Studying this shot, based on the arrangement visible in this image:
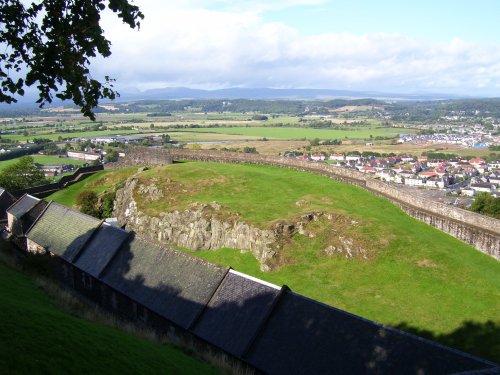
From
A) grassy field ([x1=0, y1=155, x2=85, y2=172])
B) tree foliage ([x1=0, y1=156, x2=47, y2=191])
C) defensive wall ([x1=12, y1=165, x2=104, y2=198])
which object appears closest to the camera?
defensive wall ([x1=12, y1=165, x2=104, y2=198])

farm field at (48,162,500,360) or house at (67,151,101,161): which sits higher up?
farm field at (48,162,500,360)

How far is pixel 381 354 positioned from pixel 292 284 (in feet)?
45.6

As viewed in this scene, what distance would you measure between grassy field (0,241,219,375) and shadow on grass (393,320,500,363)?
39.6 feet

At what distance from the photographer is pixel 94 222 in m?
33.6

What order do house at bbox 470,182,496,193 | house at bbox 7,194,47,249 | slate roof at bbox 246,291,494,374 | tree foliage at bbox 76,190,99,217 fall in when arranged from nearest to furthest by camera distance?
slate roof at bbox 246,291,494,374
house at bbox 7,194,47,249
tree foliage at bbox 76,190,99,217
house at bbox 470,182,496,193

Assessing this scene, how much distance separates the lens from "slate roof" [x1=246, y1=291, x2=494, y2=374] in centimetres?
1550

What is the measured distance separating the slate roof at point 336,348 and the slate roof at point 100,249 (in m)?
13.7

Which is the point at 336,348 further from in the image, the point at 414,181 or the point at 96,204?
the point at 414,181

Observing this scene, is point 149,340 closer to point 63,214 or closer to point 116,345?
point 116,345

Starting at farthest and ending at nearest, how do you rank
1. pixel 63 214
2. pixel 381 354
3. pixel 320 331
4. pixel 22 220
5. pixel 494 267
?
pixel 22 220 < pixel 63 214 < pixel 494 267 < pixel 320 331 < pixel 381 354

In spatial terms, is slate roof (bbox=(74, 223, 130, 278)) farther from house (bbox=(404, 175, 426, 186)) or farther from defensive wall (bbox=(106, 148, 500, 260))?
house (bbox=(404, 175, 426, 186))

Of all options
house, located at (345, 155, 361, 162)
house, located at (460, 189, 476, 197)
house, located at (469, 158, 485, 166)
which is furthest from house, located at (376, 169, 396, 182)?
house, located at (469, 158, 485, 166)

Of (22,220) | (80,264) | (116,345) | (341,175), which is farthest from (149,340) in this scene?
(341,175)

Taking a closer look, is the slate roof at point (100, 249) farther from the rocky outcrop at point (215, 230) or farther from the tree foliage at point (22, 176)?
the tree foliage at point (22, 176)
